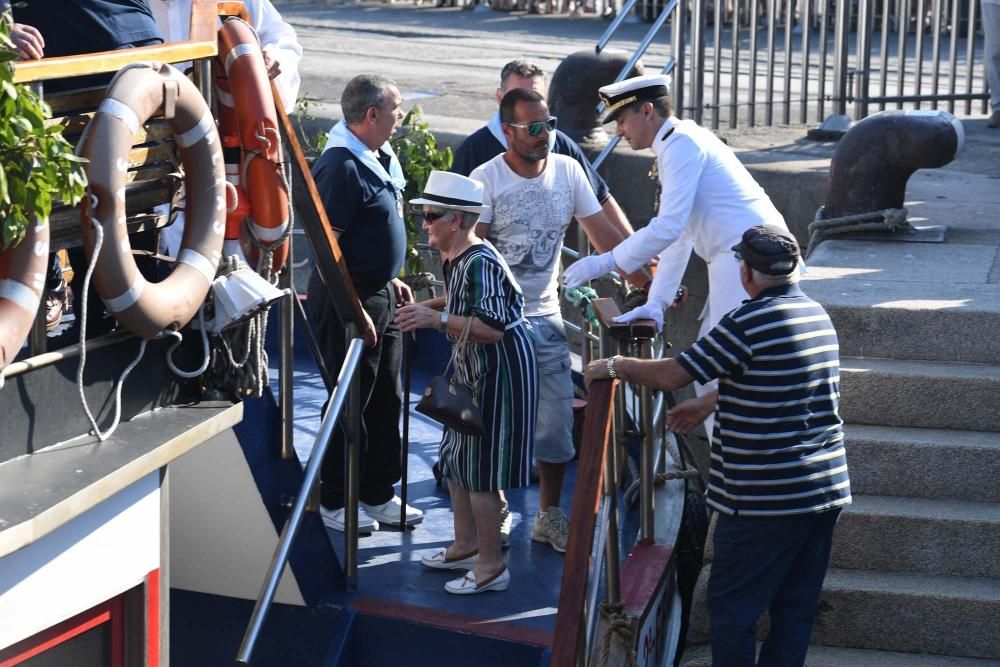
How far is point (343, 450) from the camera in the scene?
5664mm

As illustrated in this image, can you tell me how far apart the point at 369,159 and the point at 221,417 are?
5.56 feet

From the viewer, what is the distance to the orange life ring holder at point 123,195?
3486 millimetres

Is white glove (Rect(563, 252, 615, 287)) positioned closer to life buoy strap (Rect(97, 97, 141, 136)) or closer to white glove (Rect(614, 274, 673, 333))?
white glove (Rect(614, 274, 673, 333))

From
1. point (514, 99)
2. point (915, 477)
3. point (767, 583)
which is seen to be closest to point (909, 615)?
point (915, 477)

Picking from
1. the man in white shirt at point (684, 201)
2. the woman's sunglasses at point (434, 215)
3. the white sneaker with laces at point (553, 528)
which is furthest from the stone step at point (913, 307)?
the woman's sunglasses at point (434, 215)

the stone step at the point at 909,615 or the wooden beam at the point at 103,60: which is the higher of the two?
the wooden beam at the point at 103,60

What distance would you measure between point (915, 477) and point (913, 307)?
813mm

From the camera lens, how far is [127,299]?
11.8ft

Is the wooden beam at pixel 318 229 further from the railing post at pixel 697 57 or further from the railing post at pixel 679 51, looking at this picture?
the railing post at pixel 679 51

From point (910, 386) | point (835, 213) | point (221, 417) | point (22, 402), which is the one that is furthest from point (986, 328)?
point (22, 402)

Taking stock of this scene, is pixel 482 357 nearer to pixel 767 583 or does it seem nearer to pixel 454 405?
pixel 454 405

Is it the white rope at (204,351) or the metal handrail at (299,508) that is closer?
the white rope at (204,351)

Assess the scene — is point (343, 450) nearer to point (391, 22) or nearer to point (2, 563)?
point (2, 563)

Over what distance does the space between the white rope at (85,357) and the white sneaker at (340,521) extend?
1.82m
